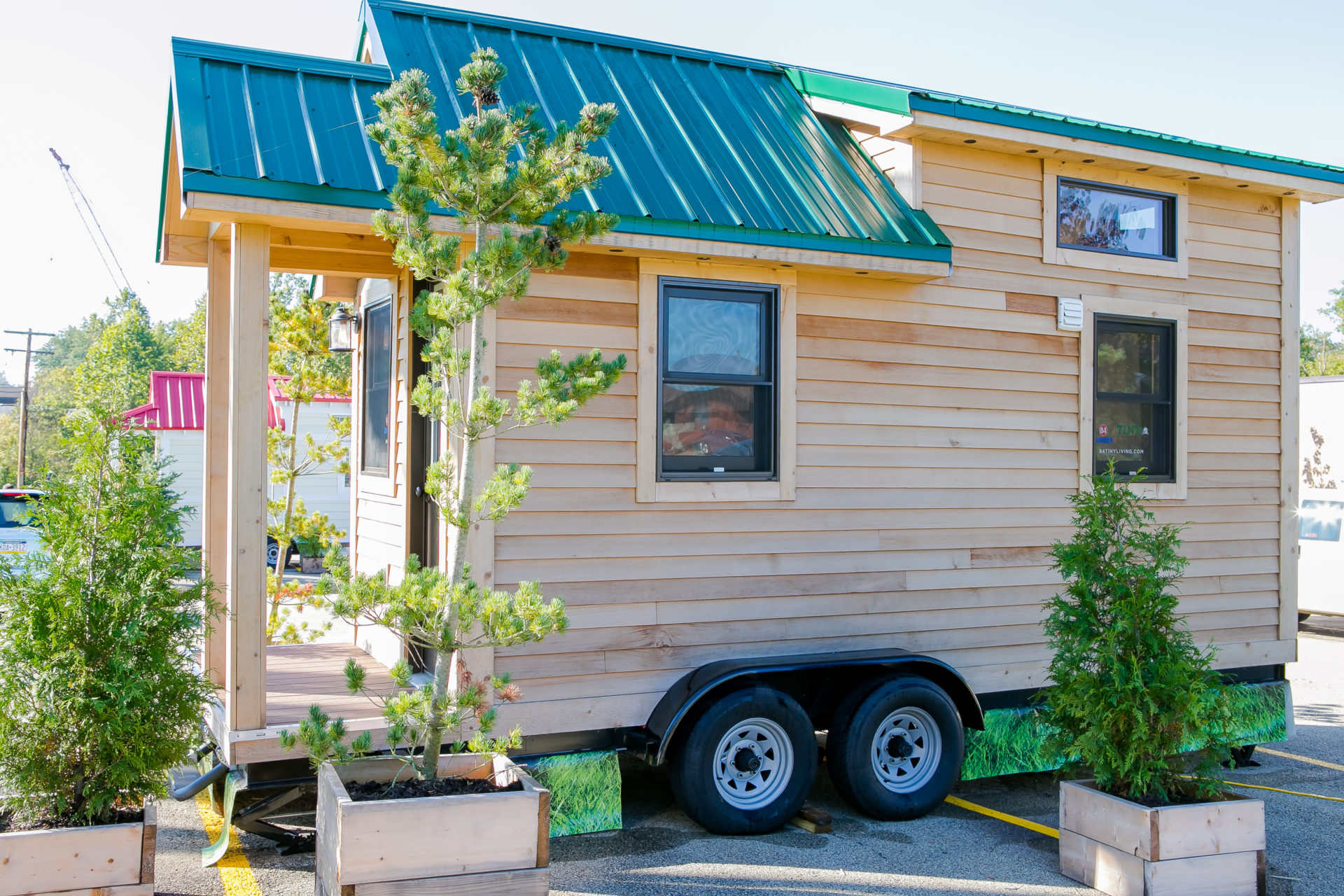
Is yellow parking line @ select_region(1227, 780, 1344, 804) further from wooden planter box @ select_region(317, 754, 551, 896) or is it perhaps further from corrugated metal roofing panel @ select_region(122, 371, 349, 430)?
corrugated metal roofing panel @ select_region(122, 371, 349, 430)

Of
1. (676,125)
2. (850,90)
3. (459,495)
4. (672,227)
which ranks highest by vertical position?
(850,90)

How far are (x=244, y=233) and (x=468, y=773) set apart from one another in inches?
103

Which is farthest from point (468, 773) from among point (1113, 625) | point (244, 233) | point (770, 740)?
point (1113, 625)

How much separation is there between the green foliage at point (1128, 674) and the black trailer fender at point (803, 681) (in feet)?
2.51

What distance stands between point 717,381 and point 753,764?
6.85ft

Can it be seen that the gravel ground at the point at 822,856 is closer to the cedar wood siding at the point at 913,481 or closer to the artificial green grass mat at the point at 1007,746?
the artificial green grass mat at the point at 1007,746

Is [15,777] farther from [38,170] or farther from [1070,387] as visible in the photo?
[38,170]

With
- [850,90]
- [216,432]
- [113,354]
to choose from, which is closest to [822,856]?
[216,432]

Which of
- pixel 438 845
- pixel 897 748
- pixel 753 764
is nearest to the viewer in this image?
pixel 438 845

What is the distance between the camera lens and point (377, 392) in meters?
7.41

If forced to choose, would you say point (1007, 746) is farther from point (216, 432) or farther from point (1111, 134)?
point (216, 432)

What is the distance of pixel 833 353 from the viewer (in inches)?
238

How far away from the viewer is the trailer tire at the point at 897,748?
5625mm

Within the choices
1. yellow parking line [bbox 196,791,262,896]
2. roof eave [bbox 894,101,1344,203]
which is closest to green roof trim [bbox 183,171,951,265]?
roof eave [bbox 894,101,1344,203]
